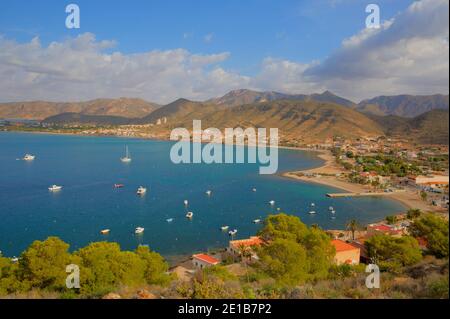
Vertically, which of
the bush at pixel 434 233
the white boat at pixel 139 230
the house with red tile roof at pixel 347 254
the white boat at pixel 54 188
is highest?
the bush at pixel 434 233

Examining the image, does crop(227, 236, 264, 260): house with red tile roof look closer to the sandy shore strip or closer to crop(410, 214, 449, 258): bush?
crop(410, 214, 449, 258): bush

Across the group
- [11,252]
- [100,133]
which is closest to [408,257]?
[11,252]

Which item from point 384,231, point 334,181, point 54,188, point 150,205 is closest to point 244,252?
→ point 384,231

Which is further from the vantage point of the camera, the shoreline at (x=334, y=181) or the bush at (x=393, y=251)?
the shoreline at (x=334, y=181)

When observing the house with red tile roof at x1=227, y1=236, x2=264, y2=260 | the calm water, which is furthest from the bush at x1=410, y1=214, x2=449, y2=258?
the calm water

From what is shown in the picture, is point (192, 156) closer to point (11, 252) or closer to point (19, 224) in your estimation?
point (19, 224)

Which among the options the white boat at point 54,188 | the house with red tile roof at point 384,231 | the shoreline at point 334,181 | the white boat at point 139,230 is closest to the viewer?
the house with red tile roof at point 384,231

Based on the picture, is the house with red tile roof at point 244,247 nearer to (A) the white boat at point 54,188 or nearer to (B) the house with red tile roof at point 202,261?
(B) the house with red tile roof at point 202,261

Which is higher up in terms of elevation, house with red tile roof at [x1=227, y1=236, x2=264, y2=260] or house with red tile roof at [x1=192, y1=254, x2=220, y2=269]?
house with red tile roof at [x1=227, y1=236, x2=264, y2=260]

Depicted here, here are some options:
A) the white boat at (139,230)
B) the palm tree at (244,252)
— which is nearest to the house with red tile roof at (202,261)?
the palm tree at (244,252)
